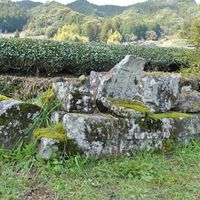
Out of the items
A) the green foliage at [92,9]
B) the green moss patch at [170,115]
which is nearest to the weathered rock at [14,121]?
the green moss patch at [170,115]

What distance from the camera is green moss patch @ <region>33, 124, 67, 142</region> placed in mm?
3310

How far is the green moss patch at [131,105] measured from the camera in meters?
3.80

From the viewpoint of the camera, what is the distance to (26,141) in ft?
11.6

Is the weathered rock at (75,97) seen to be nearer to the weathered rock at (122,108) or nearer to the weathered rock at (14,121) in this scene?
the weathered rock at (122,108)

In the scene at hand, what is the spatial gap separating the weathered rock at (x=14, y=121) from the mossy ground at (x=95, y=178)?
0.17 metres

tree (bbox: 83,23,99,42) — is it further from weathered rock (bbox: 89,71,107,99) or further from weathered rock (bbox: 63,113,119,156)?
weathered rock (bbox: 63,113,119,156)

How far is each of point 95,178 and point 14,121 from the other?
3.49 ft

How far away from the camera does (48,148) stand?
3227 millimetres

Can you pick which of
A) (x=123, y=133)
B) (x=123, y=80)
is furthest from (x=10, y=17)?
(x=123, y=133)

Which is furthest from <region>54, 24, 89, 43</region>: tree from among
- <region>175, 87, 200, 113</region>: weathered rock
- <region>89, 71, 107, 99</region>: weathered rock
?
<region>89, 71, 107, 99</region>: weathered rock

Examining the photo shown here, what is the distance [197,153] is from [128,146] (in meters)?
Answer: 0.86

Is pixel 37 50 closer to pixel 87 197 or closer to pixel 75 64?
pixel 75 64

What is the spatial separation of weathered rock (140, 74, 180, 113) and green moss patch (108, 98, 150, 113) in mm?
311

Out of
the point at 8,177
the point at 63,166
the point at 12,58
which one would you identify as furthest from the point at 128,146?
the point at 12,58
